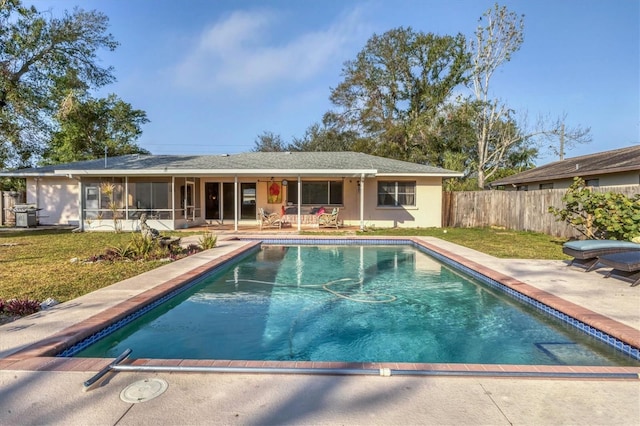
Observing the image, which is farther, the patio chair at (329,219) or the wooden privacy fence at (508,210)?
the patio chair at (329,219)

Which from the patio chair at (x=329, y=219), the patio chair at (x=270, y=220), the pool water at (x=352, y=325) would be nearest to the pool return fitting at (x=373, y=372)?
the pool water at (x=352, y=325)

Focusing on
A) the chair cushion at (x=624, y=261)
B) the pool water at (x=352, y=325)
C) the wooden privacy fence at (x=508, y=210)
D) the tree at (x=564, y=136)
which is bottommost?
the pool water at (x=352, y=325)

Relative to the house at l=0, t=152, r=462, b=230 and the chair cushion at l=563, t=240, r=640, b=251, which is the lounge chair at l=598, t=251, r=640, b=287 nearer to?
the chair cushion at l=563, t=240, r=640, b=251

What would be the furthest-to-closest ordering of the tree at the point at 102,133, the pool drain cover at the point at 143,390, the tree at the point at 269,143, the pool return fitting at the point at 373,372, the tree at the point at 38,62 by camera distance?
1. the tree at the point at 269,143
2. the tree at the point at 102,133
3. the tree at the point at 38,62
4. the pool return fitting at the point at 373,372
5. the pool drain cover at the point at 143,390

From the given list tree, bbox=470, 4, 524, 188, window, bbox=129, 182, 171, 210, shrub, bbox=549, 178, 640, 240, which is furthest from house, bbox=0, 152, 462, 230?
tree, bbox=470, 4, 524, 188

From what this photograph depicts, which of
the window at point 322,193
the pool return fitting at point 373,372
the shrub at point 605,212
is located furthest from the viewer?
the window at point 322,193

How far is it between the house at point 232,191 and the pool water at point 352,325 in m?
7.44

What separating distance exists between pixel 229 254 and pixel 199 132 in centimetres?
3450

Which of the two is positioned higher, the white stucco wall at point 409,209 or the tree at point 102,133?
the tree at point 102,133

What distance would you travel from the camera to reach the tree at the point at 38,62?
53.2ft

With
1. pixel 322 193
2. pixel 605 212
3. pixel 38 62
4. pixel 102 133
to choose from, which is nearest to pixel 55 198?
pixel 38 62

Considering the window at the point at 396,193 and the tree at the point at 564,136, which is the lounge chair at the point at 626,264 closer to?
the window at the point at 396,193

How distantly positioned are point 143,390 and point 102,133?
34.6 m

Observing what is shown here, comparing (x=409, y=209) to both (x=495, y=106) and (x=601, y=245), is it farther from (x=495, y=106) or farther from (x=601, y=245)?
(x=495, y=106)
